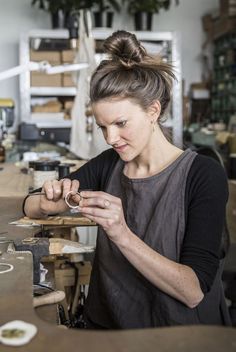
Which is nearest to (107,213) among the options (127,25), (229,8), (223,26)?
(229,8)

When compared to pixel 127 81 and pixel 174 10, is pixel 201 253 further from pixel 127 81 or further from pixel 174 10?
pixel 174 10

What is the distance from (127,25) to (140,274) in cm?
589

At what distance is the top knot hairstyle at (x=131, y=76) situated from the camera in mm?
1453

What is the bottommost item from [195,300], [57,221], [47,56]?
[195,300]

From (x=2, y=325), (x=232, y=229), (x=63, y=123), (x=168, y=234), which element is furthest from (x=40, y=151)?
(x=2, y=325)

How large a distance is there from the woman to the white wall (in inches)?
207

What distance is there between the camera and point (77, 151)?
3.66 metres

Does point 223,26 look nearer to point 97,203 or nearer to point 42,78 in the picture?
point 42,78

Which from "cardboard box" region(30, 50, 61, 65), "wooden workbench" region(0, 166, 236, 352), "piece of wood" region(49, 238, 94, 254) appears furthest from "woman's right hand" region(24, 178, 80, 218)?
"cardboard box" region(30, 50, 61, 65)

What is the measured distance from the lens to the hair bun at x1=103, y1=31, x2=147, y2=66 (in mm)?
1545

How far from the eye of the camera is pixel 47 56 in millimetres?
5801

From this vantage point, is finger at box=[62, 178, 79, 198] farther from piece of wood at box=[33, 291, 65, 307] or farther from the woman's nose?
piece of wood at box=[33, 291, 65, 307]

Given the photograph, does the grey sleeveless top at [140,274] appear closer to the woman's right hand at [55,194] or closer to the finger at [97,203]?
the woman's right hand at [55,194]

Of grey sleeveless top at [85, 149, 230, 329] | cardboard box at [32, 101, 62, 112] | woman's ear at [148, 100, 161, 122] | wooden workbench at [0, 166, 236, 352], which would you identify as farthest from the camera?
cardboard box at [32, 101, 62, 112]
